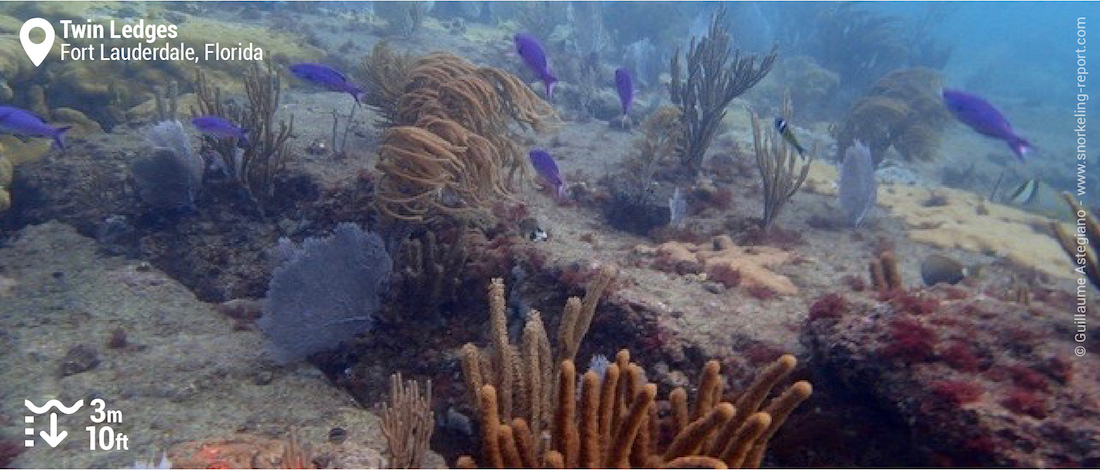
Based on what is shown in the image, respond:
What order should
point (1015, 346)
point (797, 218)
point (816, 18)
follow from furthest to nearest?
point (816, 18) → point (797, 218) → point (1015, 346)

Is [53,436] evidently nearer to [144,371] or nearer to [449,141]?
[144,371]

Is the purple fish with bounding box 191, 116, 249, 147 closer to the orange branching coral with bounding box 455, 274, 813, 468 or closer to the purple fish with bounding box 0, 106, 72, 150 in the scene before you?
the purple fish with bounding box 0, 106, 72, 150

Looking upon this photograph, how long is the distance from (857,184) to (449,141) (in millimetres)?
5467

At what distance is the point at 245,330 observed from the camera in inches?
Result: 201

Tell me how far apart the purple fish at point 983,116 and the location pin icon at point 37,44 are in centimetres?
1138

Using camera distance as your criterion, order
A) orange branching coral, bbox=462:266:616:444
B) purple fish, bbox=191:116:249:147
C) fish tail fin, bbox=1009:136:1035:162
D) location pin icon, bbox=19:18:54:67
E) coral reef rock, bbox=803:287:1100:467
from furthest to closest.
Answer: location pin icon, bbox=19:18:54:67, fish tail fin, bbox=1009:136:1035:162, purple fish, bbox=191:116:249:147, orange branching coral, bbox=462:266:616:444, coral reef rock, bbox=803:287:1100:467

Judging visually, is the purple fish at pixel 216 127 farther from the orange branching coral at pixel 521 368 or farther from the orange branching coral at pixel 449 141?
the orange branching coral at pixel 521 368

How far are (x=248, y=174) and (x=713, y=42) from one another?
6807mm

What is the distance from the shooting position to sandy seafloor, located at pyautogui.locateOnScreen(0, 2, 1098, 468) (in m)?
3.94

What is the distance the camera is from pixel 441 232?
17.4 feet

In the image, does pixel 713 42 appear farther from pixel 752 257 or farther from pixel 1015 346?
pixel 1015 346

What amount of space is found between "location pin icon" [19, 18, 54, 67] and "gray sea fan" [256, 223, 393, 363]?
7.01 meters

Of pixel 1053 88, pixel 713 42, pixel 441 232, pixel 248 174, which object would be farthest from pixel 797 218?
pixel 1053 88

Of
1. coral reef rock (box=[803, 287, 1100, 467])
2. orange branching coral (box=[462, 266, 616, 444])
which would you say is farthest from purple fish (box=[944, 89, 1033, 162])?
orange branching coral (box=[462, 266, 616, 444])
